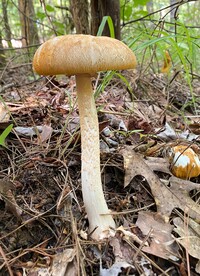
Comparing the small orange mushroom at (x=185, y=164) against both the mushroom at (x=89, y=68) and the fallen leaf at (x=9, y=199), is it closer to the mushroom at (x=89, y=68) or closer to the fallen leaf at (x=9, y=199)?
the mushroom at (x=89, y=68)

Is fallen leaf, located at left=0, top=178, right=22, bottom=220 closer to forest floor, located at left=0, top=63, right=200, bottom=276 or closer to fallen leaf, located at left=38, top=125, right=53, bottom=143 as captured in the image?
forest floor, located at left=0, top=63, right=200, bottom=276

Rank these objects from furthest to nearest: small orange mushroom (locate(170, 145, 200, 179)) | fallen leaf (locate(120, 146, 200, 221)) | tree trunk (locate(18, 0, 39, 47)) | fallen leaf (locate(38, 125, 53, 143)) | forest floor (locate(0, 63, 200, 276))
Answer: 1. tree trunk (locate(18, 0, 39, 47))
2. fallen leaf (locate(38, 125, 53, 143))
3. small orange mushroom (locate(170, 145, 200, 179))
4. fallen leaf (locate(120, 146, 200, 221))
5. forest floor (locate(0, 63, 200, 276))

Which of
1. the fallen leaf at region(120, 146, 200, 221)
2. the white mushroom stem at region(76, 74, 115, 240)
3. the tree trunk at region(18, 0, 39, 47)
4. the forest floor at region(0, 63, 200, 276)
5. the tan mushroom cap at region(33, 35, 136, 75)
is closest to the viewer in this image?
the tan mushroom cap at region(33, 35, 136, 75)

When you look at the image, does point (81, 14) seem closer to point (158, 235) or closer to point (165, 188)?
point (165, 188)

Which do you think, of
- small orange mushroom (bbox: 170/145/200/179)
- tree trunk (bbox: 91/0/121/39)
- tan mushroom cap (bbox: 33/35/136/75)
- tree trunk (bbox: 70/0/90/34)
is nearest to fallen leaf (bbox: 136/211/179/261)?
small orange mushroom (bbox: 170/145/200/179)

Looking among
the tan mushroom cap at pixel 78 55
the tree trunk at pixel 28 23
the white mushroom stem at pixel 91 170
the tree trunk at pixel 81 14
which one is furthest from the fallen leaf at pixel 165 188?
the tree trunk at pixel 28 23

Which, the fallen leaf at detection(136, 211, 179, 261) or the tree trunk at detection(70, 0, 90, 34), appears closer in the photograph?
the fallen leaf at detection(136, 211, 179, 261)

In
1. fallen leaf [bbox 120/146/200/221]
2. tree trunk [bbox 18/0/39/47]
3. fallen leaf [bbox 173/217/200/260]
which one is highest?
tree trunk [bbox 18/0/39/47]
